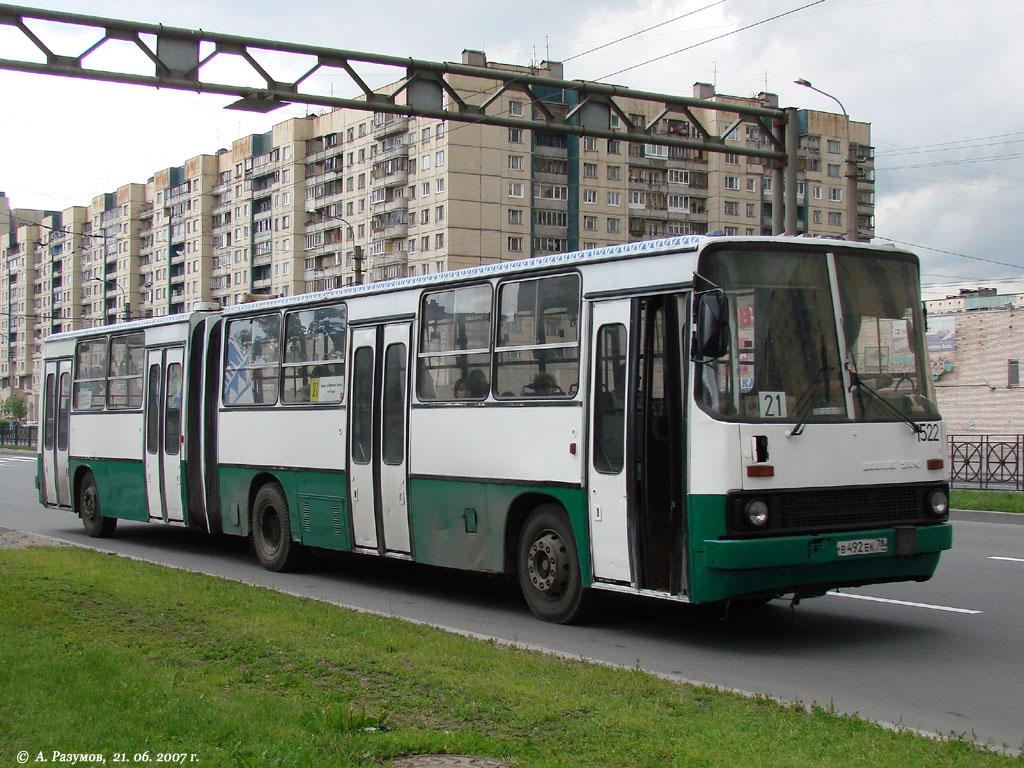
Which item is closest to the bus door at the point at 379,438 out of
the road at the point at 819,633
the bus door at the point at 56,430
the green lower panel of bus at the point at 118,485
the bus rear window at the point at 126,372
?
the road at the point at 819,633

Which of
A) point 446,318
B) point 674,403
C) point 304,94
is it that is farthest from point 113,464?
point 674,403

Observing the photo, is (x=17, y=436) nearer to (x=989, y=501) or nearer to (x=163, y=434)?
(x=163, y=434)

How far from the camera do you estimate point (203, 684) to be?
278 inches

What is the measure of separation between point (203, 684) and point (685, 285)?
180 inches

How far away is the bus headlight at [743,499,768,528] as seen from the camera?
865 cm

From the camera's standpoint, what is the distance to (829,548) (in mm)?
8875

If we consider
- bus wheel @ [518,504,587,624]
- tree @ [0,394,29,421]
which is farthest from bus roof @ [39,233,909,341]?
tree @ [0,394,29,421]

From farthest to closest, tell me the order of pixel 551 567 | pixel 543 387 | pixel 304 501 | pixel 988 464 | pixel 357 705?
1. pixel 988 464
2. pixel 304 501
3. pixel 543 387
4. pixel 551 567
5. pixel 357 705

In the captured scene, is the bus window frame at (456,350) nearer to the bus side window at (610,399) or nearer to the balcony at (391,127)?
the bus side window at (610,399)

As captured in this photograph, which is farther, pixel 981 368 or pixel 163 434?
pixel 981 368

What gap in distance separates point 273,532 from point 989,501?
45.1 ft

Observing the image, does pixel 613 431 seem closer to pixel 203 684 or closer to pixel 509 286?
pixel 509 286

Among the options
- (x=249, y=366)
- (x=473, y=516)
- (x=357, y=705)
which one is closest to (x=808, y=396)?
(x=473, y=516)

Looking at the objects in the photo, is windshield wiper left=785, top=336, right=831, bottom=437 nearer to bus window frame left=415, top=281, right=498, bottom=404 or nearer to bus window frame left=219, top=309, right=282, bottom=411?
bus window frame left=415, top=281, right=498, bottom=404
